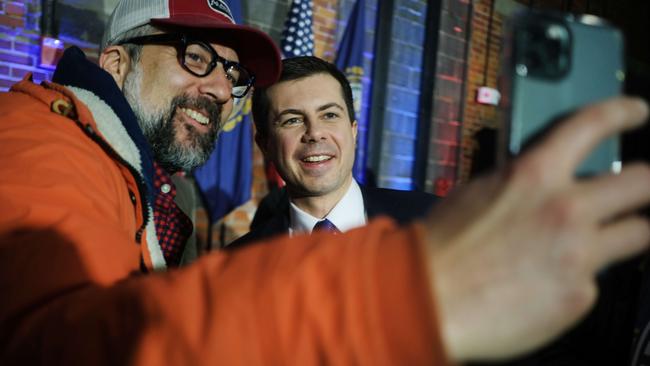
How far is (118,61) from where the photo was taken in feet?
5.54

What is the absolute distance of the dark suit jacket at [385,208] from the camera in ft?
7.14

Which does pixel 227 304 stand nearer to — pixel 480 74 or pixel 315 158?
pixel 315 158

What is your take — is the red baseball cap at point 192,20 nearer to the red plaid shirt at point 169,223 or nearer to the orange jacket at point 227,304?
the red plaid shirt at point 169,223

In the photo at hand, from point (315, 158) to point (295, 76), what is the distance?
1.42ft

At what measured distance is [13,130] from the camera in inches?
30.2

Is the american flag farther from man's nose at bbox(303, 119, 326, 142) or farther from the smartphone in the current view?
the smartphone

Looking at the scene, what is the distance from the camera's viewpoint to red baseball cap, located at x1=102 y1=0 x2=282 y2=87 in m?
1.57

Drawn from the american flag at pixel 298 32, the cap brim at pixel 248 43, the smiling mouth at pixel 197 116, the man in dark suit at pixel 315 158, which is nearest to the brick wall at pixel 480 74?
the american flag at pixel 298 32

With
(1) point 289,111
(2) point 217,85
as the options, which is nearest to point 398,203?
(1) point 289,111

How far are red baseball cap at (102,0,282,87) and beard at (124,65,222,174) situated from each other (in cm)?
16

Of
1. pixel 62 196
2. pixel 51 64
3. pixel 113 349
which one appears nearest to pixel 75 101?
pixel 62 196

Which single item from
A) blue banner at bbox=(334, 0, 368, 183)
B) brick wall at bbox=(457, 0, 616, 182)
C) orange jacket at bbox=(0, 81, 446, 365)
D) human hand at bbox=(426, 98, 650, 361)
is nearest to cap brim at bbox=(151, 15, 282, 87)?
orange jacket at bbox=(0, 81, 446, 365)

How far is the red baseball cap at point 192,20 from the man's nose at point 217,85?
0.37 feet

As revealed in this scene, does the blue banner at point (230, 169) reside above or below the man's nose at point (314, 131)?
below
